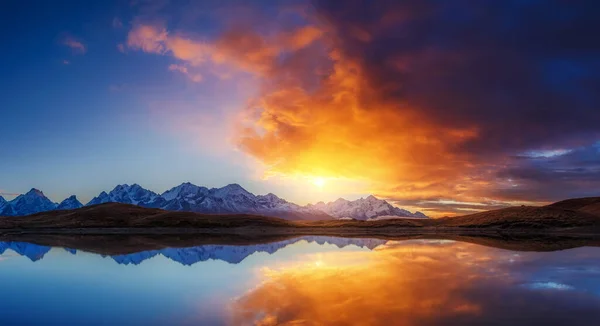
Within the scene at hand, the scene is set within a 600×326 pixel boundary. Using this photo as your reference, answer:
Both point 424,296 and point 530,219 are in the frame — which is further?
point 530,219

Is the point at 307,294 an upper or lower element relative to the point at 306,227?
lower

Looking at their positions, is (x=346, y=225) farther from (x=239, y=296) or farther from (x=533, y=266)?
(x=239, y=296)

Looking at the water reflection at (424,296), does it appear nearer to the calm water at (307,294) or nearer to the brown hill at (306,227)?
the calm water at (307,294)

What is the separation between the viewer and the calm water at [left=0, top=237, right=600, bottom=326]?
18750 mm

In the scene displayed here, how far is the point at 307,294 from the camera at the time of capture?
2397cm

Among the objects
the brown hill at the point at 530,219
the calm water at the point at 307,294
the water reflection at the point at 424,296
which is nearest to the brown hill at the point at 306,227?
the brown hill at the point at 530,219

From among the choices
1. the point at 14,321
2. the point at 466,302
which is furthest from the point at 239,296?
the point at 466,302

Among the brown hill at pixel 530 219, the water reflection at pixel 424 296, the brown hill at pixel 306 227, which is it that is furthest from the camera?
the brown hill at pixel 306 227

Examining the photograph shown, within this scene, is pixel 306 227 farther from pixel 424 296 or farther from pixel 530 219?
pixel 424 296

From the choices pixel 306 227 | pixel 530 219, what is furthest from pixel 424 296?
pixel 530 219

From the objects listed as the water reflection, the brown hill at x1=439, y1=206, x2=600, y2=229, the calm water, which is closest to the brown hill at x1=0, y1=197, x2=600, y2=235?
the brown hill at x1=439, y1=206, x2=600, y2=229

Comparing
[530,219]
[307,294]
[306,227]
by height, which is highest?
[530,219]

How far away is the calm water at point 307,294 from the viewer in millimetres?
18750

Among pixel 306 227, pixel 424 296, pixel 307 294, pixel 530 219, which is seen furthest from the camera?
pixel 306 227
